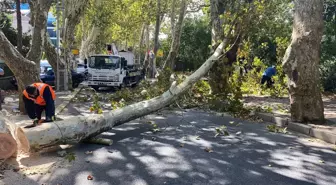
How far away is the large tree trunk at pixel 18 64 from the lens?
9.35 metres

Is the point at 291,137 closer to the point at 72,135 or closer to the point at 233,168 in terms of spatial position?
the point at 233,168

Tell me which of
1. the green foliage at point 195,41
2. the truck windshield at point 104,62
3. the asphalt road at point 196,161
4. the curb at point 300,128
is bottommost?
the asphalt road at point 196,161

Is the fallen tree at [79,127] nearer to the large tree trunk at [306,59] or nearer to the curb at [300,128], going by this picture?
the curb at [300,128]

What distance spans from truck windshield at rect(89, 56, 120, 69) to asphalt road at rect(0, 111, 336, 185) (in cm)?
1246

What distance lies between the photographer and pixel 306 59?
8.38m

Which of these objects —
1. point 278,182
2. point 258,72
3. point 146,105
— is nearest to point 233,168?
point 278,182

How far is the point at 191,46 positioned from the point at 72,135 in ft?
106

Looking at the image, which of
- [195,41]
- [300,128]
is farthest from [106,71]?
[195,41]

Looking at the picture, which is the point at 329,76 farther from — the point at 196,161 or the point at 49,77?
the point at 49,77

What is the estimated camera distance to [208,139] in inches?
301

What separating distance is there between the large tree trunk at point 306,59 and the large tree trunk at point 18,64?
250 inches

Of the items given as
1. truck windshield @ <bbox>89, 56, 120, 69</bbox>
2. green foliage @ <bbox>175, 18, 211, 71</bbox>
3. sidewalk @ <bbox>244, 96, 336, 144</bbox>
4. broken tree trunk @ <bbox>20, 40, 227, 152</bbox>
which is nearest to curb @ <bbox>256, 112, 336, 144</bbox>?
sidewalk @ <bbox>244, 96, 336, 144</bbox>

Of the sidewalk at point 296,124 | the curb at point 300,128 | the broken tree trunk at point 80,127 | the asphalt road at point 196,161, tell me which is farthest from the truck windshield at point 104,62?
the asphalt road at point 196,161

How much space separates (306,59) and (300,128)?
1.56m
